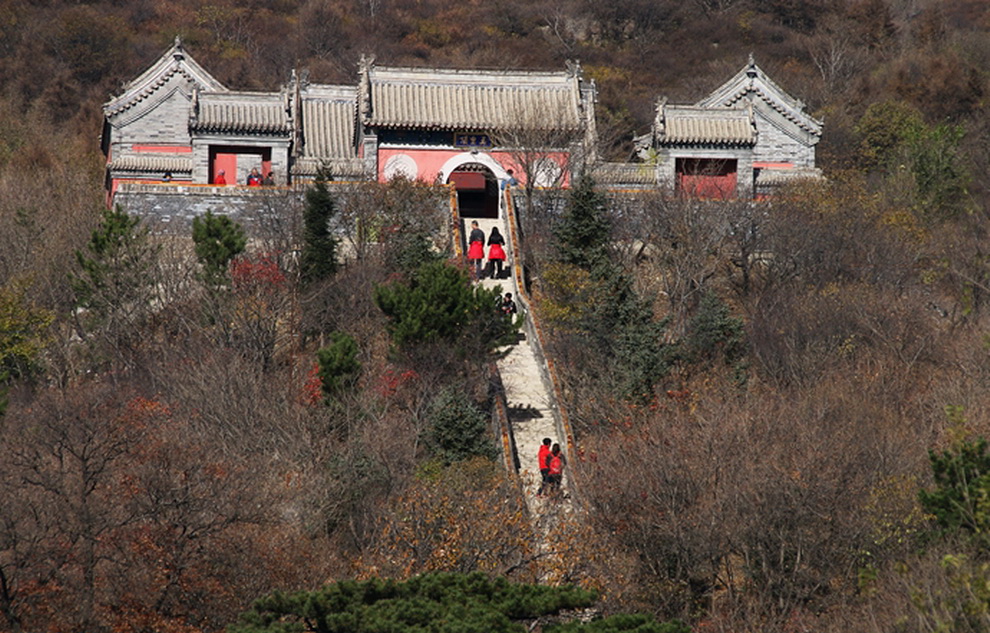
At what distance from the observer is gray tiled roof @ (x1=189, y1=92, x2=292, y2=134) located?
38281mm

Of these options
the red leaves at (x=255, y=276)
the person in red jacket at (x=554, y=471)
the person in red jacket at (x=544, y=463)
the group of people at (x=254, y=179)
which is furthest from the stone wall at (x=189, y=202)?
the person in red jacket at (x=554, y=471)

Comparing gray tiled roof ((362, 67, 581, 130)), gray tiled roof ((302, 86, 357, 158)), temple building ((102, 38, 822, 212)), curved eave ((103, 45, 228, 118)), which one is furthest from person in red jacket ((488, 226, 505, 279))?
curved eave ((103, 45, 228, 118))

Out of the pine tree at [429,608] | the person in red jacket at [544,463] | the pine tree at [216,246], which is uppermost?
the pine tree at [216,246]

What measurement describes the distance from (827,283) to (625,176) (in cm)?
708

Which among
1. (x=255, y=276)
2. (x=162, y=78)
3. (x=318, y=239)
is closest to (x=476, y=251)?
(x=318, y=239)

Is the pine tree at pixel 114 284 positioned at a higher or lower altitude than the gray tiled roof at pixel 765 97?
lower

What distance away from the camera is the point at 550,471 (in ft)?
81.4

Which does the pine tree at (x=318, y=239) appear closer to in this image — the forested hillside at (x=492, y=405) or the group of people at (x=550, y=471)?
the forested hillside at (x=492, y=405)

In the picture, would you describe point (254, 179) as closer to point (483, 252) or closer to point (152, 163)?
point (152, 163)

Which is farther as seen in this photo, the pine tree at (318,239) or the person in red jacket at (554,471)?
the pine tree at (318,239)

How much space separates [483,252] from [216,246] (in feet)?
18.7

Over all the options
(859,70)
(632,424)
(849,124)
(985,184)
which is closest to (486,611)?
(632,424)

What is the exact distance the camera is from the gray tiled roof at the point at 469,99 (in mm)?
37969

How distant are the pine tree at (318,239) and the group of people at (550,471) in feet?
24.9
